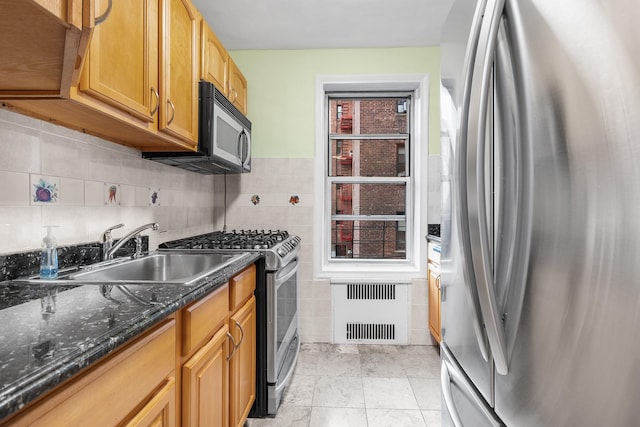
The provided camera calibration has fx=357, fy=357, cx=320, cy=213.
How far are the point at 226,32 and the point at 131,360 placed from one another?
8.61 ft

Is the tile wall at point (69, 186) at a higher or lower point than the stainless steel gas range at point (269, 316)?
higher

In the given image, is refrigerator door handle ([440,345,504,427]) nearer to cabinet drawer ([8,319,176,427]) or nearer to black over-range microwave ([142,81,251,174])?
cabinet drawer ([8,319,176,427])

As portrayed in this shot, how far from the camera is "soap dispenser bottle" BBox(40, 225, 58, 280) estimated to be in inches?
48.6

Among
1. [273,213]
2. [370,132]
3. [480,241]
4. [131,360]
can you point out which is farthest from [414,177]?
[131,360]

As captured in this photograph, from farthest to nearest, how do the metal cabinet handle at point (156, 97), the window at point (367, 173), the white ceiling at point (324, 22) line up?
the window at point (367, 173) → the white ceiling at point (324, 22) → the metal cabinet handle at point (156, 97)

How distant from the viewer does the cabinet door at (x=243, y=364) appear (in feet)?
5.13

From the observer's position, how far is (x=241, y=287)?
5.49 feet

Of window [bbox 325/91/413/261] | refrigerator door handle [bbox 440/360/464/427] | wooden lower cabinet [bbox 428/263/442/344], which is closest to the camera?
refrigerator door handle [bbox 440/360/464/427]

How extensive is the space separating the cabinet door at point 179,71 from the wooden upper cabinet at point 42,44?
523 millimetres

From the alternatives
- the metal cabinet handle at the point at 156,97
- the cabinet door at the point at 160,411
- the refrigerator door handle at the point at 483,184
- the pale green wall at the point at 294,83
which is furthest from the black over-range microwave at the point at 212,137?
the refrigerator door handle at the point at 483,184

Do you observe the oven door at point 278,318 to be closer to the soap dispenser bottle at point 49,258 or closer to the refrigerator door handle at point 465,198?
the soap dispenser bottle at point 49,258

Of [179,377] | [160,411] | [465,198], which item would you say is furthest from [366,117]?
[160,411]

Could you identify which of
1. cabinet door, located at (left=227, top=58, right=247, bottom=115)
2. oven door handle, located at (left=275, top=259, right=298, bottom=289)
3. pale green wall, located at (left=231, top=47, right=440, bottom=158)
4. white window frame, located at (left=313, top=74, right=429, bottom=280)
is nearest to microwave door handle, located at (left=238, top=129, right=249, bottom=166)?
cabinet door, located at (left=227, top=58, right=247, bottom=115)

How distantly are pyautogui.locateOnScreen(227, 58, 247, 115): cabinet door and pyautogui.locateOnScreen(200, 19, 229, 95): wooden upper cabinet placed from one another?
12 cm
